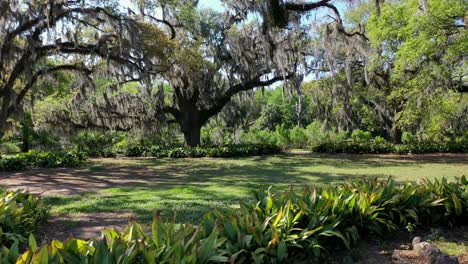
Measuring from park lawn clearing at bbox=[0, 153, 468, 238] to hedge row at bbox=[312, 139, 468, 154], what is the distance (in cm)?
272

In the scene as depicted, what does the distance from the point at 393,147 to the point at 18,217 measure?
1838cm

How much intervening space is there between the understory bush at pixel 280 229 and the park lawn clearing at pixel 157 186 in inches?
18.0

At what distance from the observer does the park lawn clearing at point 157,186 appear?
20.4 feet

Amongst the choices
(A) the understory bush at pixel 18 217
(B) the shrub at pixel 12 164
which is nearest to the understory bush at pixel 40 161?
(B) the shrub at pixel 12 164

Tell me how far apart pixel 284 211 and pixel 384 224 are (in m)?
1.43

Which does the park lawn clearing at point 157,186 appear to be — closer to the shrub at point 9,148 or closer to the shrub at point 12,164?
the shrub at point 12,164

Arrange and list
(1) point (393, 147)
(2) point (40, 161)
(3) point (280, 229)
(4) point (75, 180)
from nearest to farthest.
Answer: (3) point (280, 229), (4) point (75, 180), (2) point (40, 161), (1) point (393, 147)

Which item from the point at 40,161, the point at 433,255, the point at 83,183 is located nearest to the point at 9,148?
the point at 40,161

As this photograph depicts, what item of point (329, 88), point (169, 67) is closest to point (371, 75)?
point (329, 88)

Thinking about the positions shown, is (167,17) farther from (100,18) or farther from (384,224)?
(384,224)

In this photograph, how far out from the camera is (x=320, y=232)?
3.98 meters

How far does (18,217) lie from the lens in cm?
470

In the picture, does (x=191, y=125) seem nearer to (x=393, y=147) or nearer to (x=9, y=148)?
(x=393, y=147)

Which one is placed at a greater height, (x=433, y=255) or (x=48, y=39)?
(x=48, y=39)
